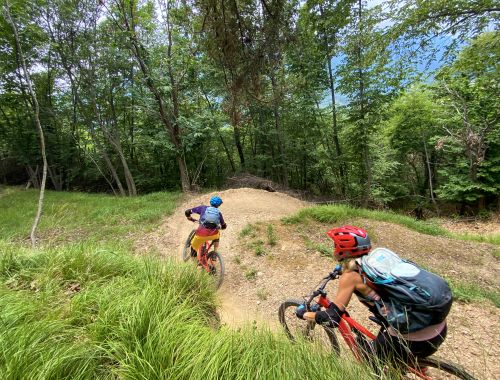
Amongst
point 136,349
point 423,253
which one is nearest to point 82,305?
Answer: point 136,349

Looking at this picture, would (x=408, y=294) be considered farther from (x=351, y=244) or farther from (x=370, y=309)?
(x=351, y=244)

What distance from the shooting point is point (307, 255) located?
608cm

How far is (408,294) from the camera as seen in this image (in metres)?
1.86

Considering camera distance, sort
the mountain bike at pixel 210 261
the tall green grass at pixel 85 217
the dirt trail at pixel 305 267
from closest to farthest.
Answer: the dirt trail at pixel 305 267
the mountain bike at pixel 210 261
the tall green grass at pixel 85 217

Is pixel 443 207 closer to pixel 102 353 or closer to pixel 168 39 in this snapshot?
pixel 168 39

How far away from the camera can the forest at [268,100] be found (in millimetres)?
5805

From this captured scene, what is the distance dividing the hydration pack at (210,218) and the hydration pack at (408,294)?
319cm

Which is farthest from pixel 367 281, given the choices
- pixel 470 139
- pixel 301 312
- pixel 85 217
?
pixel 470 139

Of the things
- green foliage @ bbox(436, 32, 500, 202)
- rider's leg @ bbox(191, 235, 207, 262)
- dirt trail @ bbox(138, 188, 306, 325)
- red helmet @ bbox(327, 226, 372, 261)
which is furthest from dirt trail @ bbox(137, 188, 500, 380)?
green foliage @ bbox(436, 32, 500, 202)

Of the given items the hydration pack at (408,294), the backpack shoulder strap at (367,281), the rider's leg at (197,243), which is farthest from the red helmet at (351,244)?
the rider's leg at (197,243)

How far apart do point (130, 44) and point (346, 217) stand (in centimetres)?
1161

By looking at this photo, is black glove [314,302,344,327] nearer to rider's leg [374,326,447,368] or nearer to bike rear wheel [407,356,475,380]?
rider's leg [374,326,447,368]

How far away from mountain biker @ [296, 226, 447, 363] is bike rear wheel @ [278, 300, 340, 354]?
0.60ft

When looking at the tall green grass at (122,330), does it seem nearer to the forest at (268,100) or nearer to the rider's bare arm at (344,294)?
the rider's bare arm at (344,294)
